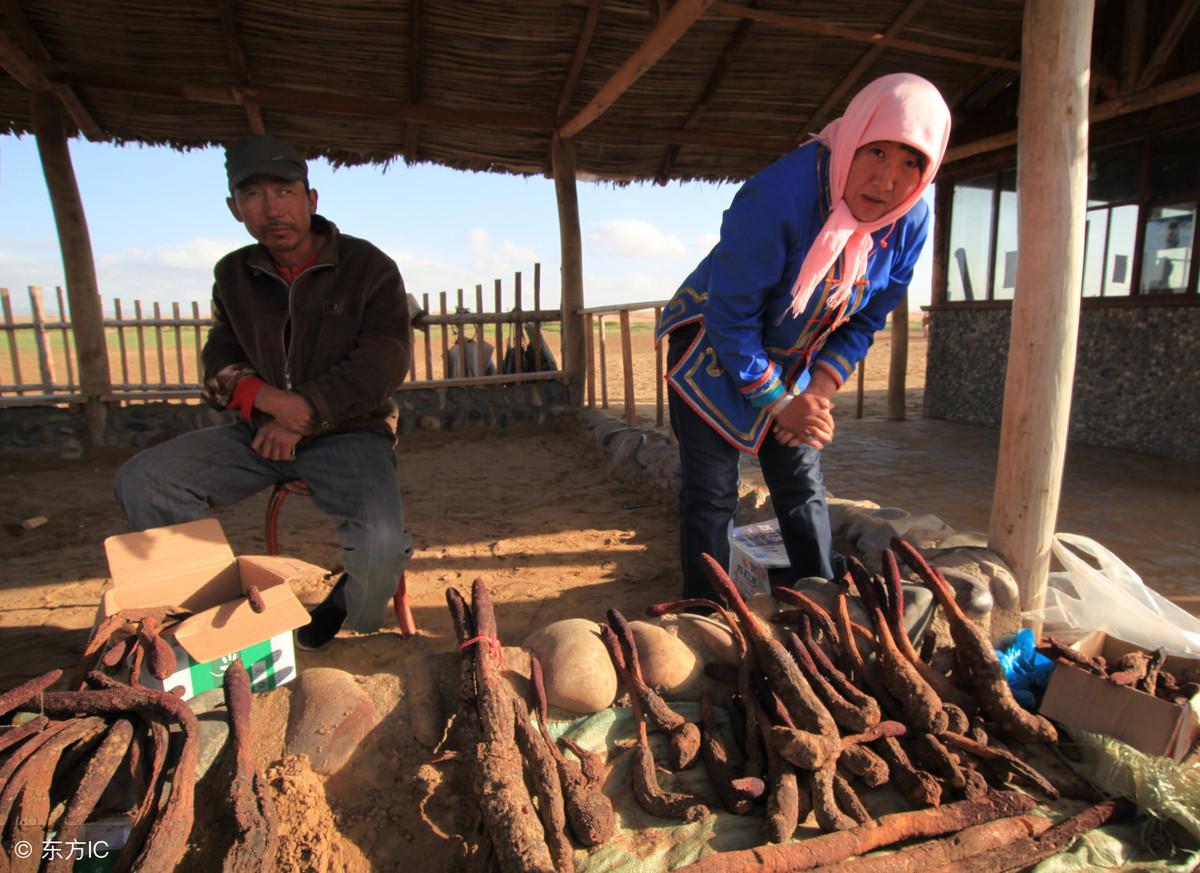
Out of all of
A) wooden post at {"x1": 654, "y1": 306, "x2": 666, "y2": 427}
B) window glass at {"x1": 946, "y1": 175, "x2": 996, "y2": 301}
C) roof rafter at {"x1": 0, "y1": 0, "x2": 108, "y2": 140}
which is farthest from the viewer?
window glass at {"x1": 946, "y1": 175, "x2": 996, "y2": 301}

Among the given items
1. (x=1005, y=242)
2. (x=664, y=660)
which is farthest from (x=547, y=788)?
(x=1005, y=242)

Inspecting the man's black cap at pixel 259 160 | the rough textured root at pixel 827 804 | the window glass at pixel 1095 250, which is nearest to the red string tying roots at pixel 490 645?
the rough textured root at pixel 827 804

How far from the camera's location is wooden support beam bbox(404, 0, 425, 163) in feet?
15.8

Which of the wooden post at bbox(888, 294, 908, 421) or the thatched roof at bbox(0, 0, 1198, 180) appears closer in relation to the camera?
the thatched roof at bbox(0, 0, 1198, 180)

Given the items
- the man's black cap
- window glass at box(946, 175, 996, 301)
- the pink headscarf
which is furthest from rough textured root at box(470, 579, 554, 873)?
window glass at box(946, 175, 996, 301)

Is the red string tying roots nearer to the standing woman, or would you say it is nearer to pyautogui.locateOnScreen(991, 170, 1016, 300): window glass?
the standing woman

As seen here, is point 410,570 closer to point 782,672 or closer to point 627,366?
point 782,672

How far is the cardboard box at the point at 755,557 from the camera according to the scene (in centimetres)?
256

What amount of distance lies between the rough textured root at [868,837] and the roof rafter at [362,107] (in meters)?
5.96

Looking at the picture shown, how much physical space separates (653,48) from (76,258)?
15.9ft

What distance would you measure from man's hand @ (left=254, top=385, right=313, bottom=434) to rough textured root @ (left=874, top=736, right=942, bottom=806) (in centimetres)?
179

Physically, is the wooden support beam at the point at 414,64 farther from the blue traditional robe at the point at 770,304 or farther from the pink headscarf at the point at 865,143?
the pink headscarf at the point at 865,143

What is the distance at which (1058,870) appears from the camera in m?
1.37

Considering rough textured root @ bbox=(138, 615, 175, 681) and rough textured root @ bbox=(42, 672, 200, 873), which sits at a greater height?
rough textured root @ bbox=(138, 615, 175, 681)
